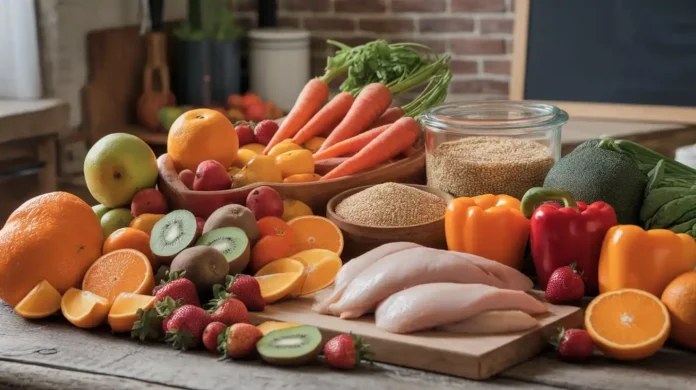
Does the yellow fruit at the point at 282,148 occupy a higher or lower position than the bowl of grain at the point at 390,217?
higher

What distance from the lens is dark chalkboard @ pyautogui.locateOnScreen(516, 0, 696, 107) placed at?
3.38 m

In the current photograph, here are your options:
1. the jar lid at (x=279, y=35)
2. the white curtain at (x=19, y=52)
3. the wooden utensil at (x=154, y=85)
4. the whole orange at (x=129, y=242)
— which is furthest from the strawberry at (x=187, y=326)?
the jar lid at (x=279, y=35)

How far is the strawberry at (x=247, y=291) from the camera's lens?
4.40ft

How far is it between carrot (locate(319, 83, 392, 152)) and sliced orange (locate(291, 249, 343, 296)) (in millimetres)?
435

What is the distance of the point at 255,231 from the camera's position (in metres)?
1.51

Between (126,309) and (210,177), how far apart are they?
371 millimetres

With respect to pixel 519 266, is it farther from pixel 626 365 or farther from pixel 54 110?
pixel 54 110

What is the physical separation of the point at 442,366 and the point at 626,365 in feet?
0.80

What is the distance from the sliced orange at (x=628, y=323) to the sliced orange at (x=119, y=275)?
25.3 inches

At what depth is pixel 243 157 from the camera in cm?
A: 181

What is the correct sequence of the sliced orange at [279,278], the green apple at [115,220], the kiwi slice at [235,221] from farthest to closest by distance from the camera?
the green apple at [115,220] → the kiwi slice at [235,221] → the sliced orange at [279,278]

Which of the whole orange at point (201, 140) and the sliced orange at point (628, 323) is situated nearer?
the sliced orange at point (628, 323)

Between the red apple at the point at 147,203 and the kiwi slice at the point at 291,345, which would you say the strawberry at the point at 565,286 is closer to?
the kiwi slice at the point at 291,345

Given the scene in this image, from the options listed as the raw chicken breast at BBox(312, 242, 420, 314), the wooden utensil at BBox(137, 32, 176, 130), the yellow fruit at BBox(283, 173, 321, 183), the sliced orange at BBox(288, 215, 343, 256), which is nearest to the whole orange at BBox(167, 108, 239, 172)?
the yellow fruit at BBox(283, 173, 321, 183)
